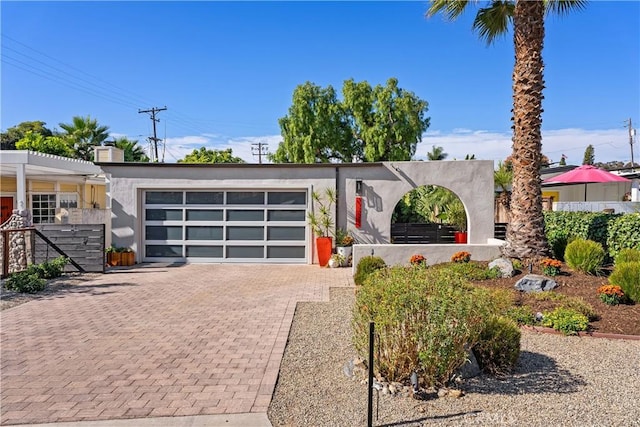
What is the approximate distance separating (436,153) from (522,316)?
2826cm

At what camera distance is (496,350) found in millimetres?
4355

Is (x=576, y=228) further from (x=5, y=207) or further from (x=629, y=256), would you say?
(x=5, y=207)

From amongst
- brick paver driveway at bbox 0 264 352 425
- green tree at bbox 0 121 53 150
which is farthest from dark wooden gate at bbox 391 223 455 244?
green tree at bbox 0 121 53 150

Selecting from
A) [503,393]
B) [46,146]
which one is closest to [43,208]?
[46,146]

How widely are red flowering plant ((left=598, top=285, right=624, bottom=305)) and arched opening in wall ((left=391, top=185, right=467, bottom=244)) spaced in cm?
618

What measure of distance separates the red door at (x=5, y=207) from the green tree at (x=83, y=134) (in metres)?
7.95

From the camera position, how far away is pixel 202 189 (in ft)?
41.8

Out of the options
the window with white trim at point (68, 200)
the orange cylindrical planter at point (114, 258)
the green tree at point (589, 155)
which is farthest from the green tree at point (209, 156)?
the green tree at point (589, 155)

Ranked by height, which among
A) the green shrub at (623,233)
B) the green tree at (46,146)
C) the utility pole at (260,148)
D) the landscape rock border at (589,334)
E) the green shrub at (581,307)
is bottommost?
the landscape rock border at (589,334)

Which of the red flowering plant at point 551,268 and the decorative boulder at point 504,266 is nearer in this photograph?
the red flowering plant at point 551,268

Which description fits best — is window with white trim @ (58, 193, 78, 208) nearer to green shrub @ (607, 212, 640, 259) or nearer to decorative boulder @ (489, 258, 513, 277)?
decorative boulder @ (489, 258, 513, 277)

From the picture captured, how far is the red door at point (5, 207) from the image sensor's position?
58.9 feet

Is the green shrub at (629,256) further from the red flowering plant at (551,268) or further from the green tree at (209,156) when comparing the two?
the green tree at (209,156)

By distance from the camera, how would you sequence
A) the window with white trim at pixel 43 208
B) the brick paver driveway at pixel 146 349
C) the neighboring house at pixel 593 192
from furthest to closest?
the neighboring house at pixel 593 192
the window with white trim at pixel 43 208
the brick paver driveway at pixel 146 349
